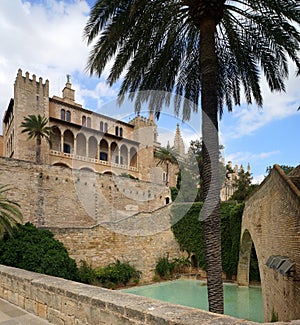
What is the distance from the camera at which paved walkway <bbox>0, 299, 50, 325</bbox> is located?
3.97 m

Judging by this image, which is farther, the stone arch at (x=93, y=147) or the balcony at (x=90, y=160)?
the stone arch at (x=93, y=147)

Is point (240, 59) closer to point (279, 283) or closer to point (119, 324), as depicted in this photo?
point (279, 283)

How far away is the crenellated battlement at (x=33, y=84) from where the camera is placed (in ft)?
92.3

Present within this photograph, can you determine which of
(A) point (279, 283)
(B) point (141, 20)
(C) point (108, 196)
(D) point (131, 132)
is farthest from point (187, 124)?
(D) point (131, 132)

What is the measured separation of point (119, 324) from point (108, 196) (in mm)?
22972

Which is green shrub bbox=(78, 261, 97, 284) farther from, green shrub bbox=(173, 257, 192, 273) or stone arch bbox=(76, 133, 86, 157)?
stone arch bbox=(76, 133, 86, 157)

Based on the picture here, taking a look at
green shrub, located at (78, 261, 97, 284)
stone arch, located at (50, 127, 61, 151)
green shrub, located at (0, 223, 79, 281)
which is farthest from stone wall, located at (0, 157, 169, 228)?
stone arch, located at (50, 127, 61, 151)

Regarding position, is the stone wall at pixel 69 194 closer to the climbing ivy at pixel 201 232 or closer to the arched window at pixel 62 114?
the climbing ivy at pixel 201 232

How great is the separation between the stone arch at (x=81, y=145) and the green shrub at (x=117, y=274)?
17.1 m

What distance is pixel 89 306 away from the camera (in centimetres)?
331

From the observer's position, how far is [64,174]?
72.7ft

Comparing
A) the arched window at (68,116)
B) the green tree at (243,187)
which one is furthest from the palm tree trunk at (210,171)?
the arched window at (68,116)

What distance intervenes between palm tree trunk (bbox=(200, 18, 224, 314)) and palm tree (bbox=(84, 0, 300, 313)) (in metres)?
0.02

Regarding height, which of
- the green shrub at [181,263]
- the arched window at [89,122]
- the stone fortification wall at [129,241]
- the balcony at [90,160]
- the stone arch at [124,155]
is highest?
the arched window at [89,122]
